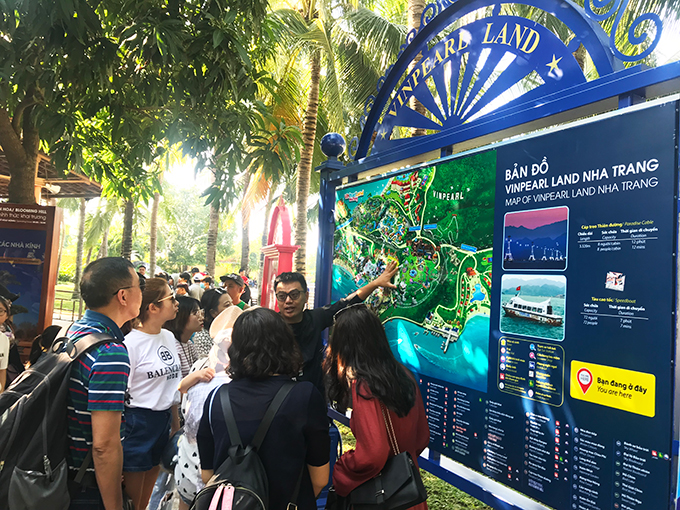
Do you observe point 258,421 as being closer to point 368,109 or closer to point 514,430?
point 514,430

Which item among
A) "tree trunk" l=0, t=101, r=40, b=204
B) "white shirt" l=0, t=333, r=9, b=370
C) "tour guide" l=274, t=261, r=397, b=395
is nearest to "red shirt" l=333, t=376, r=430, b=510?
"tour guide" l=274, t=261, r=397, b=395

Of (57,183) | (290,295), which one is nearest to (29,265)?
(57,183)

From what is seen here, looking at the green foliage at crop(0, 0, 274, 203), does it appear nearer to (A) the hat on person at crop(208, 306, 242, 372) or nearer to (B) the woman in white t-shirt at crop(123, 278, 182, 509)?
(B) the woman in white t-shirt at crop(123, 278, 182, 509)

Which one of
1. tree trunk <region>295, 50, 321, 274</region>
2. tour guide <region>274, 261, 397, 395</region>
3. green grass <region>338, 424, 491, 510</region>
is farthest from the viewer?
tree trunk <region>295, 50, 321, 274</region>

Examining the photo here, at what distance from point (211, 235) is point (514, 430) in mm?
16121

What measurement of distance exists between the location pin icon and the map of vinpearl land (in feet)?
1.66

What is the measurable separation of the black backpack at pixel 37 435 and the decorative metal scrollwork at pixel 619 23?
2.61 meters

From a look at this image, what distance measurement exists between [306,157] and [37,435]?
33.1 ft

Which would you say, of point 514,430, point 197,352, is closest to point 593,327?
point 514,430

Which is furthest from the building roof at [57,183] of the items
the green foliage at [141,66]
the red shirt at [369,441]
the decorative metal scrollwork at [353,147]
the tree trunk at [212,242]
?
the red shirt at [369,441]

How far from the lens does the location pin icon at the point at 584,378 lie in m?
2.02

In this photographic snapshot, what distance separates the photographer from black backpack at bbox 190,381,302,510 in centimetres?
192

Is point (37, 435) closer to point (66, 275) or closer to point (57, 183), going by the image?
point (57, 183)

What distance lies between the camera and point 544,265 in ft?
7.36
